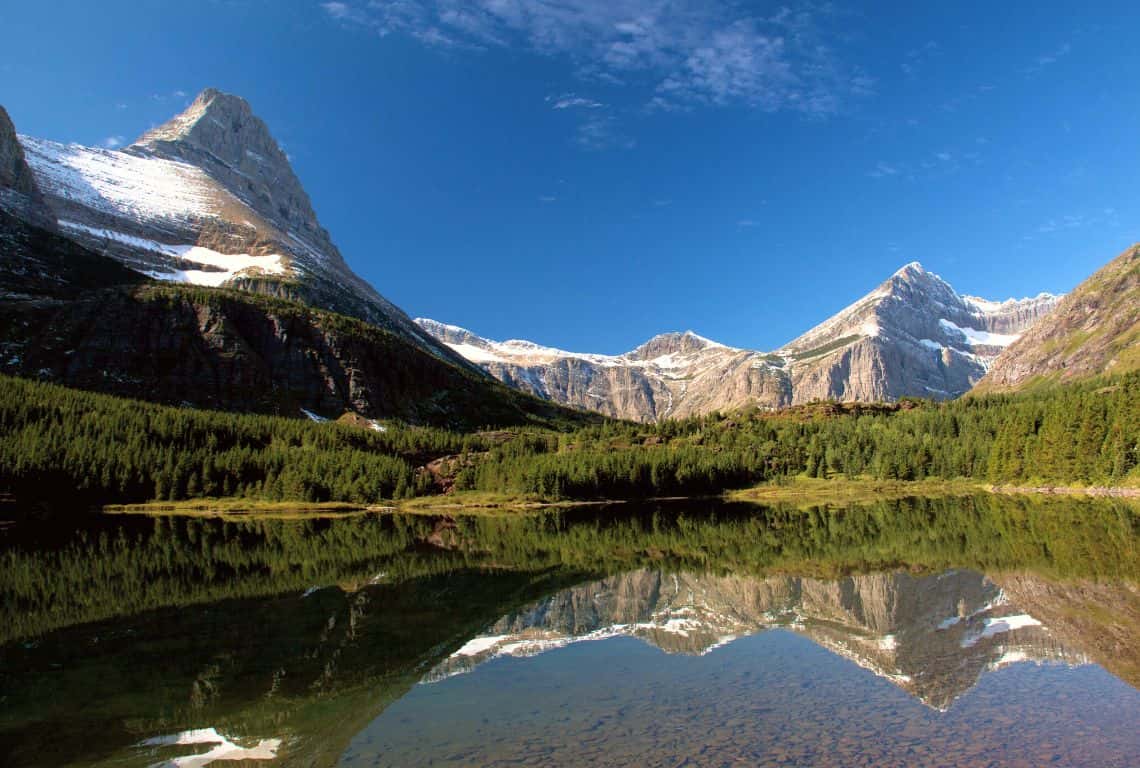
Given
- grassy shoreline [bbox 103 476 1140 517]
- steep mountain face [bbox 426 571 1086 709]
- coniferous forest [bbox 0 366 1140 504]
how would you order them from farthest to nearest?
grassy shoreline [bbox 103 476 1140 517] → coniferous forest [bbox 0 366 1140 504] → steep mountain face [bbox 426 571 1086 709]

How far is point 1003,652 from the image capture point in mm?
24812

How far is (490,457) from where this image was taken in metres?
170

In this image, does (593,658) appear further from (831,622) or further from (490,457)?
(490,457)

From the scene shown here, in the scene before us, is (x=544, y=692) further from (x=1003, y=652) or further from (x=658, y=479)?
(x=658, y=479)

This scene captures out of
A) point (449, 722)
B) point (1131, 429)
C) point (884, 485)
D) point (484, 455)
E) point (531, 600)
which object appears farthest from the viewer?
point (484, 455)

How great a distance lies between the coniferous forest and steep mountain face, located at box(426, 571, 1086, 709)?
9561 cm

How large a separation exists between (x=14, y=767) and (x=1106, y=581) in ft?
147

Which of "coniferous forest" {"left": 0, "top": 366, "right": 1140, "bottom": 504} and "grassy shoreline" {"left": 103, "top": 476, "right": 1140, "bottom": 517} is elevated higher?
"coniferous forest" {"left": 0, "top": 366, "right": 1140, "bottom": 504}

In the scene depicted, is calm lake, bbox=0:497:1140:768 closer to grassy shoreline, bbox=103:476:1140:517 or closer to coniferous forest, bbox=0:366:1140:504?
grassy shoreline, bbox=103:476:1140:517

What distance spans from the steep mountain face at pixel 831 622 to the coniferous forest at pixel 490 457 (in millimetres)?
95611

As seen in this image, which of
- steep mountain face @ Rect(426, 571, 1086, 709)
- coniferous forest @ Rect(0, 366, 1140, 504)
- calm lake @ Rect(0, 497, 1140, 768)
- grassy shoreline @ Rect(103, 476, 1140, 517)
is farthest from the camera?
grassy shoreline @ Rect(103, 476, 1140, 517)

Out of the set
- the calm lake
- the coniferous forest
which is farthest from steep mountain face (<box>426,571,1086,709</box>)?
the coniferous forest

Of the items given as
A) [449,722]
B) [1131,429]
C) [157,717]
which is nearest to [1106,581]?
[449,722]

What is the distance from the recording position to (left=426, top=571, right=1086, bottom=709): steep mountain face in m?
24.3
